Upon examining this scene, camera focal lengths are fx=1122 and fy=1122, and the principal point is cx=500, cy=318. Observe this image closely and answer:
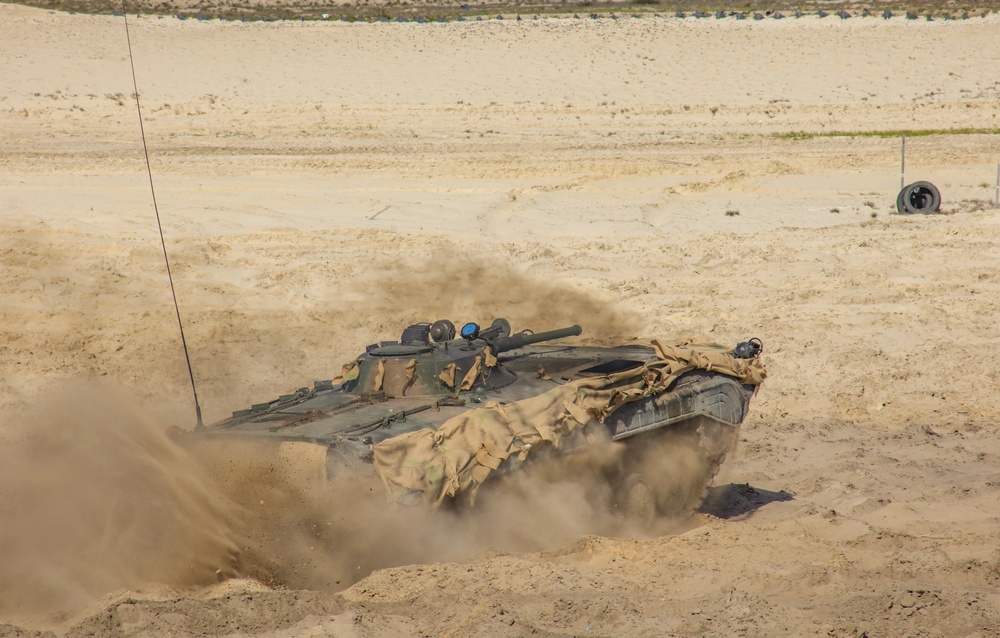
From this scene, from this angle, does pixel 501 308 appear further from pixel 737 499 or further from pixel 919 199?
pixel 919 199

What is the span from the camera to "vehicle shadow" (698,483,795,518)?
9.27m

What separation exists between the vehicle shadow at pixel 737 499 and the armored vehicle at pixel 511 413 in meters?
0.32

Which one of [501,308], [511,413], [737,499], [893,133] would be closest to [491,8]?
[893,133]

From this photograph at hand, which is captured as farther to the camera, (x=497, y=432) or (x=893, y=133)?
(x=893, y=133)

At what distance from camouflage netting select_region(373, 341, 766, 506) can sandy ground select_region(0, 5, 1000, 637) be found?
15.0 inches

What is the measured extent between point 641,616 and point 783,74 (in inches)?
1168

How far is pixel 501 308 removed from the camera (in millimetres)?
13586

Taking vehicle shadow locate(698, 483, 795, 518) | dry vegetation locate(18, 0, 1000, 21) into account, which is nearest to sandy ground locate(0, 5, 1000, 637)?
vehicle shadow locate(698, 483, 795, 518)

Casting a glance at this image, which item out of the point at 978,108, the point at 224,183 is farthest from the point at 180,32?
the point at 978,108

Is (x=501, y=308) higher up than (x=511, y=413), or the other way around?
(x=511, y=413)

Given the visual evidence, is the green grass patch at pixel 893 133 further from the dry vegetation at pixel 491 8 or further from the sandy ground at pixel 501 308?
the dry vegetation at pixel 491 8

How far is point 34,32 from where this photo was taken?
3884cm

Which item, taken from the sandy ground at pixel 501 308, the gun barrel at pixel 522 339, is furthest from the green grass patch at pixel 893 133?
the gun barrel at pixel 522 339

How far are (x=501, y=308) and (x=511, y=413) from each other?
19.3ft
